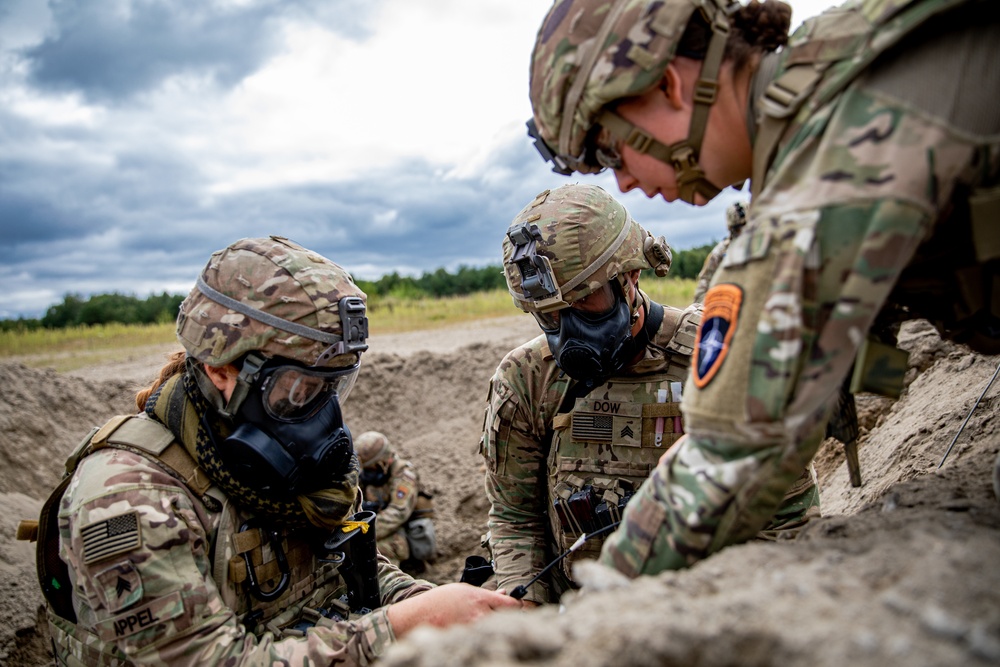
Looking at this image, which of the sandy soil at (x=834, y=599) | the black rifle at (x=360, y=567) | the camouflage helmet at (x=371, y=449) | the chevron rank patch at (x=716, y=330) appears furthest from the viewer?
the camouflage helmet at (x=371, y=449)

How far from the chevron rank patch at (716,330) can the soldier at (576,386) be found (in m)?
1.50

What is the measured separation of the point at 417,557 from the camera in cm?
688

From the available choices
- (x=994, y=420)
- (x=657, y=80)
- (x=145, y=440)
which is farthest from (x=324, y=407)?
(x=994, y=420)

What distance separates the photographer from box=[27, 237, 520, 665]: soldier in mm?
2273

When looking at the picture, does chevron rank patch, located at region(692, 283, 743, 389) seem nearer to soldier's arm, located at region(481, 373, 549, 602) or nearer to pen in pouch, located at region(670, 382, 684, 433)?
pen in pouch, located at region(670, 382, 684, 433)

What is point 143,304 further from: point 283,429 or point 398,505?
point 283,429

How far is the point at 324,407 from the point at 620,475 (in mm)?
1404

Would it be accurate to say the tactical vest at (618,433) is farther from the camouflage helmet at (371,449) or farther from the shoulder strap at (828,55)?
the camouflage helmet at (371,449)

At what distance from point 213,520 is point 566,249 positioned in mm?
1808

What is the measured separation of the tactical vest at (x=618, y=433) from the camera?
10.8 feet

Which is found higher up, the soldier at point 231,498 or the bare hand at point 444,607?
the soldier at point 231,498

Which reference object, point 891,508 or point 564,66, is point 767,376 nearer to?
point 891,508

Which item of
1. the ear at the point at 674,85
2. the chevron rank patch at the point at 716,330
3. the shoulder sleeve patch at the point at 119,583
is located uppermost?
the ear at the point at 674,85

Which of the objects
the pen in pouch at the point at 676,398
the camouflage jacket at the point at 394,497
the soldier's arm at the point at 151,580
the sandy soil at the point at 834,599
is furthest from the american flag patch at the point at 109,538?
the camouflage jacket at the point at 394,497
